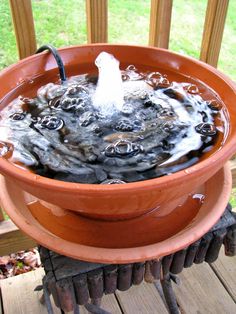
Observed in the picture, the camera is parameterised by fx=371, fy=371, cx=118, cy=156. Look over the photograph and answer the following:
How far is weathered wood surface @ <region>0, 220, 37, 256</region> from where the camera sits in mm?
1138

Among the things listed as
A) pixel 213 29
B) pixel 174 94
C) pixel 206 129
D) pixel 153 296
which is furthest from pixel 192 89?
pixel 153 296

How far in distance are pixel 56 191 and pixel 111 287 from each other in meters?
0.34

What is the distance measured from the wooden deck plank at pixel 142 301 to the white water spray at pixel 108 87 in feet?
2.31

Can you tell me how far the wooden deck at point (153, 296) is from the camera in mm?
1175

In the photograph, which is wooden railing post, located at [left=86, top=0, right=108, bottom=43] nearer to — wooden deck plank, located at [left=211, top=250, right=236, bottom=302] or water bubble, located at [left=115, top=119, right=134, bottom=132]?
water bubble, located at [left=115, top=119, right=134, bottom=132]

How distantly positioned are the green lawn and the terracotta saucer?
147 centimetres

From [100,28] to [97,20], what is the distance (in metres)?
0.02

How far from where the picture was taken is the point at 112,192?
1.77ft

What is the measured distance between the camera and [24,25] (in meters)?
0.94

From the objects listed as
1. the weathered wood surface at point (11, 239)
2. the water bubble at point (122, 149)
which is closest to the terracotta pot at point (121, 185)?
the water bubble at point (122, 149)

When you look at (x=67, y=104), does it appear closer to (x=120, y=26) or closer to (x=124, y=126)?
(x=124, y=126)

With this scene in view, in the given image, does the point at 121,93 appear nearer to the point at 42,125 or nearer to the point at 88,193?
the point at 42,125

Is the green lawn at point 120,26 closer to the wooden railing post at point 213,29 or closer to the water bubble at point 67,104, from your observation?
the wooden railing post at point 213,29


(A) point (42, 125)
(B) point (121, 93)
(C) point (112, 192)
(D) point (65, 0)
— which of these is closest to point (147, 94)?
(B) point (121, 93)
